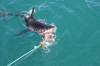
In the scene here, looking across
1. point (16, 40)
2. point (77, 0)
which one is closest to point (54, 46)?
point (16, 40)

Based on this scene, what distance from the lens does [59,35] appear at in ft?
56.0

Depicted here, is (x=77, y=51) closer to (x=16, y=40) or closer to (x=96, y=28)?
(x=96, y=28)

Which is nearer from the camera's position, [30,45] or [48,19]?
[30,45]

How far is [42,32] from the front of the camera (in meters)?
17.1

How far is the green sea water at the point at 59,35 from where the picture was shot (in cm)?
1593

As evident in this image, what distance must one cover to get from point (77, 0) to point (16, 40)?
5697 mm

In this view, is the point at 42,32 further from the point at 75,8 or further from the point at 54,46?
the point at 75,8

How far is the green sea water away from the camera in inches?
627

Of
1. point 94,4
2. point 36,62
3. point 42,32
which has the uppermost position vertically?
point 94,4

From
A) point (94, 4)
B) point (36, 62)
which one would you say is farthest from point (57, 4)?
point (36, 62)

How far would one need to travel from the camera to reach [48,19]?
18219mm

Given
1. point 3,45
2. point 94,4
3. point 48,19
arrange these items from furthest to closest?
point 94,4
point 48,19
point 3,45

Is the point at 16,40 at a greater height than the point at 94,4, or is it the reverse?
the point at 94,4

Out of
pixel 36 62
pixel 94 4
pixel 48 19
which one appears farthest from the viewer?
pixel 94 4
